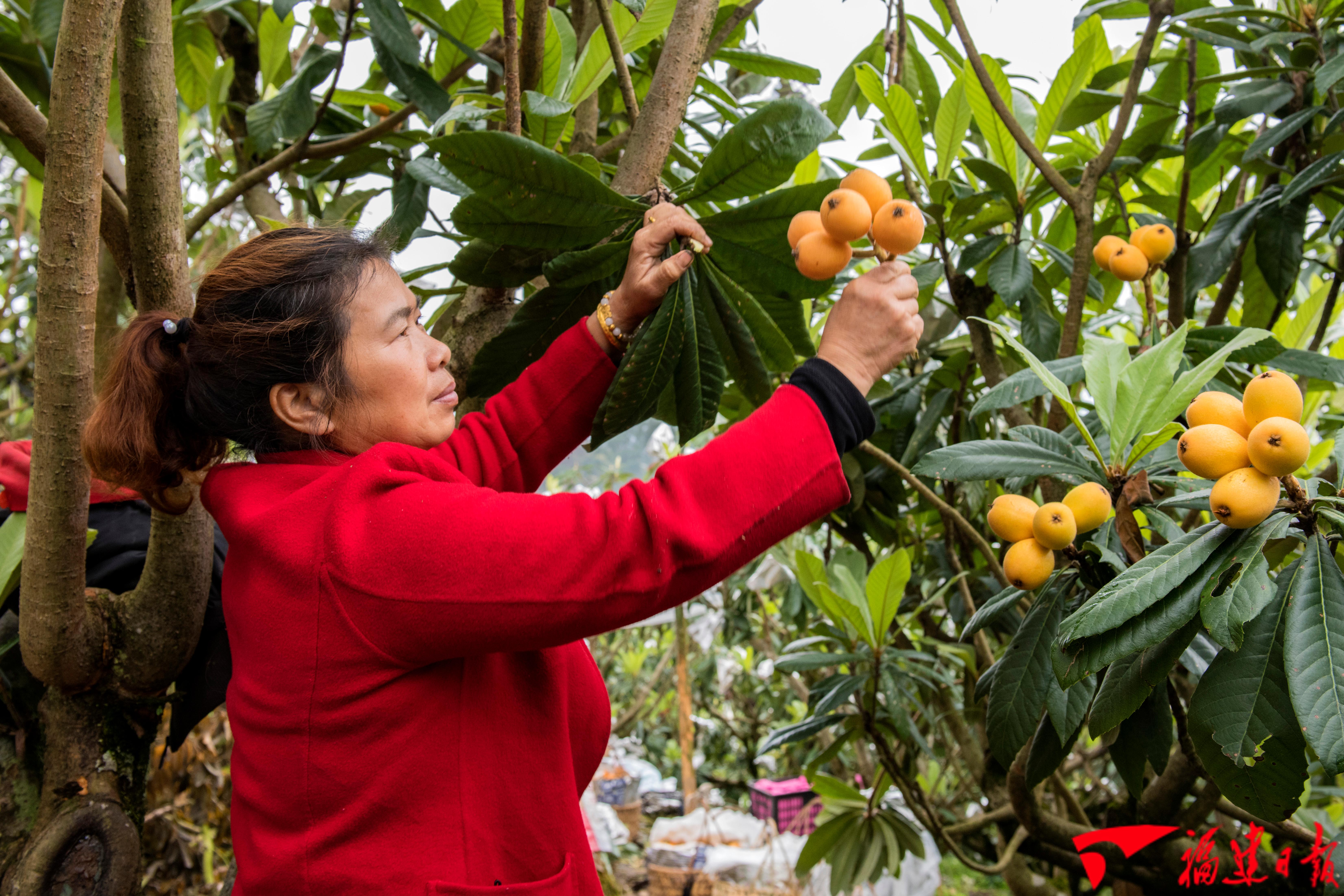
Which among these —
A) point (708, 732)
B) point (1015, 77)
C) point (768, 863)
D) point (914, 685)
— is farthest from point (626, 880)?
point (1015, 77)

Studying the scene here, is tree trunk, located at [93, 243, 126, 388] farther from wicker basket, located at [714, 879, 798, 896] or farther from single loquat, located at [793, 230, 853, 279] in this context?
wicker basket, located at [714, 879, 798, 896]

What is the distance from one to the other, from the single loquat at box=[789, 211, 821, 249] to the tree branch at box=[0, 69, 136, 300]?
0.74 meters

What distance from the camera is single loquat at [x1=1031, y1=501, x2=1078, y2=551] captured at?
877 mm

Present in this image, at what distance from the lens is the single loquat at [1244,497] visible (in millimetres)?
748

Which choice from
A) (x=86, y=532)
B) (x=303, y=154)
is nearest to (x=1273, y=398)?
(x=86, y=532)

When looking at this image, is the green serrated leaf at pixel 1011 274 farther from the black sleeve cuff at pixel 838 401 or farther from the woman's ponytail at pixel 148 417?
the woman's ponytail at pixel 148 417

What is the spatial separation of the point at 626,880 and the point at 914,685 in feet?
10.9

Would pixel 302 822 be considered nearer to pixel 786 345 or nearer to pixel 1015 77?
pixel 786 345

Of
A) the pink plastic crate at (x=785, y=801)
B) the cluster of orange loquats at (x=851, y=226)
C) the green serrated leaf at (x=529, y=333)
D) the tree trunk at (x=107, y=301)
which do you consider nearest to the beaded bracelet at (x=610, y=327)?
the green serrated leaf at (x=529, y=333)

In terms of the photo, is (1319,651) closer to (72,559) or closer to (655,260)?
(655,260)

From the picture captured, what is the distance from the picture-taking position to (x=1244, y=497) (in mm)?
746

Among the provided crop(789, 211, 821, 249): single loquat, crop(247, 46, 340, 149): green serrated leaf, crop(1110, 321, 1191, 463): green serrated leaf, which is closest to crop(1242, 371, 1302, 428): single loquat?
crop(1110, 321, 1191, 463): green serrated leaf

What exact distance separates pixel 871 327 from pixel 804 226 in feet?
0.45

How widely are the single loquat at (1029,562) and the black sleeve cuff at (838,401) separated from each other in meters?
0.22
